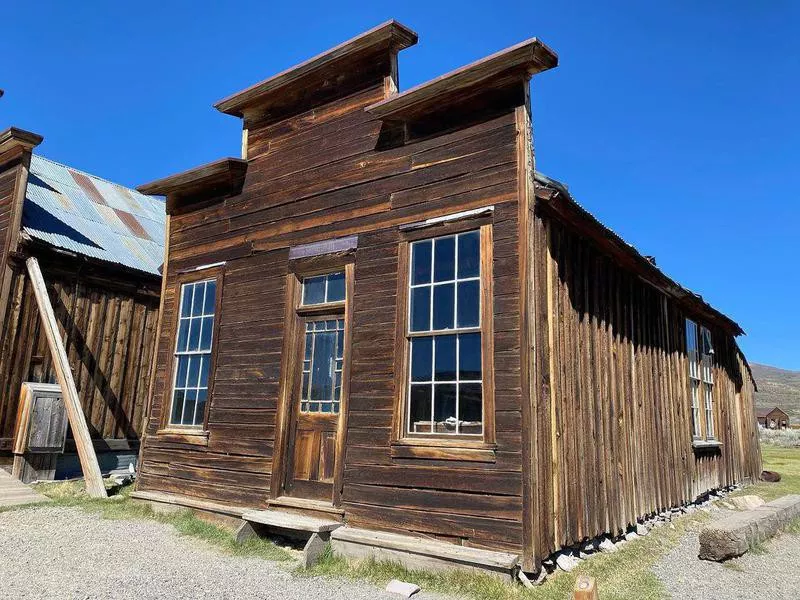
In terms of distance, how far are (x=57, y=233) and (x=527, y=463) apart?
1169cm

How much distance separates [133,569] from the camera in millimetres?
6203

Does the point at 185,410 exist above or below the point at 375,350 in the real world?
below

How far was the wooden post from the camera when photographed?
10.2 m

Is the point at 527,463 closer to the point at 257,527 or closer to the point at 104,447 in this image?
the point at 257,527

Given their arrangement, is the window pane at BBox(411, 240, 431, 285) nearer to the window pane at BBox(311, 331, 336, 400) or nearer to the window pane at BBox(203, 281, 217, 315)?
the window pane at BBox(311, 331, 336, 400)

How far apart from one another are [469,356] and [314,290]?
2682 mm

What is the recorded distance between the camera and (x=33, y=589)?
18.0 ft

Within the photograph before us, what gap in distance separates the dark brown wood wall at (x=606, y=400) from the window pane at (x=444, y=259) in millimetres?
968

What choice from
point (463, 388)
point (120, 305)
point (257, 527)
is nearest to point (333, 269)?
point (463, 388)

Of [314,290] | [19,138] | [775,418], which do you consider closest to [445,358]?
[314,290]

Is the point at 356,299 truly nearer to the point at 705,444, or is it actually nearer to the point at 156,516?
the point at 156,516

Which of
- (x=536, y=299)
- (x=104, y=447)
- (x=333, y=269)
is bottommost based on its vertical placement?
(x=104, y=447)

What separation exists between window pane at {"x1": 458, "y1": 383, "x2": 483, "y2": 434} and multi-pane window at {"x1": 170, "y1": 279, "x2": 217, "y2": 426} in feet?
14.7

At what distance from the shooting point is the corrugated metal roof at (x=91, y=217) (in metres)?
13.2
